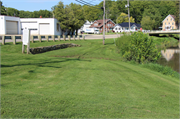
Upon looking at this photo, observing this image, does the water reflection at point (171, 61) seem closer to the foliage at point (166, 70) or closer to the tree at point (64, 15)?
the foliage at point (166, 70)

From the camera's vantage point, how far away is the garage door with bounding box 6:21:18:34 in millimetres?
40459

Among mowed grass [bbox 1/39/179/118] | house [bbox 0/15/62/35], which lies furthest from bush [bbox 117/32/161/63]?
house [bbox 0/15/62/35]

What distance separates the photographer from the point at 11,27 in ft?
136

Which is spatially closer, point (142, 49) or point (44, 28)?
point (142, 49)

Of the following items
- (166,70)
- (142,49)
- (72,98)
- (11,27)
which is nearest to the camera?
(72,98)

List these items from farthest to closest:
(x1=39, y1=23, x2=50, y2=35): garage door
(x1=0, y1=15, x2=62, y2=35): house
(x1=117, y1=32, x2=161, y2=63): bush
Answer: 1. (x1=39, y1=23, x2=50, y2=35): garage door
2. (x1=0, y1=15, x2=62, y2=35): house
3. (x1=117, y1=32, x2=161, y2=63): bush

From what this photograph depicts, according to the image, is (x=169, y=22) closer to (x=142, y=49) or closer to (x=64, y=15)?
(x=64, y=15)

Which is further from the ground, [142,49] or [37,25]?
[37,25]

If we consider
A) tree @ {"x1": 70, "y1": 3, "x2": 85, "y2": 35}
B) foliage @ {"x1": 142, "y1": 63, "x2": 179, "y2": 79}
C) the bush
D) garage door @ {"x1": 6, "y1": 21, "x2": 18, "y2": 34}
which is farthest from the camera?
tree @ {"x1": 70, "y1": 3, "x2": 85, "y2": 35}

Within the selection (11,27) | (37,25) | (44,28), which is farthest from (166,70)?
(11,27)

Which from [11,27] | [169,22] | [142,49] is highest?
[169,22]

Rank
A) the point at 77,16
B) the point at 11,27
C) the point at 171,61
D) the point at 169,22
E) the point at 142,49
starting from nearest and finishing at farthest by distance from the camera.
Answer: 1. the point at 142,49
2. the point at 171,61
3. the point at 11,27
4. the point at 77,16
5. the point at 169,22

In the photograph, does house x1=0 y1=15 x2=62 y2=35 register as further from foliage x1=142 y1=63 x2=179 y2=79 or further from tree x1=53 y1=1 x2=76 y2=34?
foliage x1=142 y1=63 x2=179 y2=79

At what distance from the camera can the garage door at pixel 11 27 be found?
1593 inches
